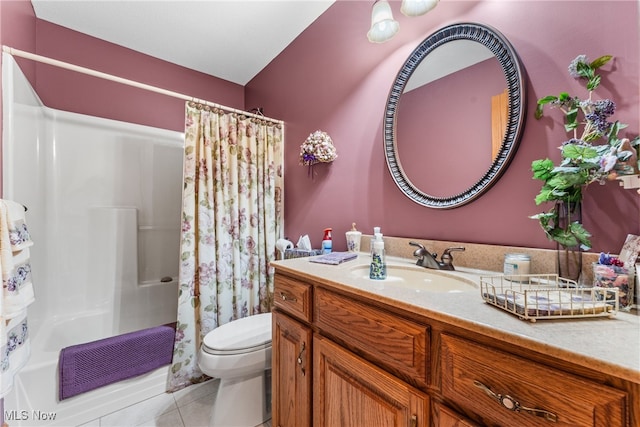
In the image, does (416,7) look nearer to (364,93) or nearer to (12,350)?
(364,93)

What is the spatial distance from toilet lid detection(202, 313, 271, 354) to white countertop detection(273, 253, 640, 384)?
864 millimetres

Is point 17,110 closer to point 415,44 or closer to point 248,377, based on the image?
point 248,377

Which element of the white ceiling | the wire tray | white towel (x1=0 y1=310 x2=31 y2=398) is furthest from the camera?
the white ceiling

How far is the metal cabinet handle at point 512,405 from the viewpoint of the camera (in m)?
0.46

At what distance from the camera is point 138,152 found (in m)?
2.26

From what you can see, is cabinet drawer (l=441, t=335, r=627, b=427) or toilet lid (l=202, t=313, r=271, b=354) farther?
toilet lid (l=202, t=313, r=271, b=354)

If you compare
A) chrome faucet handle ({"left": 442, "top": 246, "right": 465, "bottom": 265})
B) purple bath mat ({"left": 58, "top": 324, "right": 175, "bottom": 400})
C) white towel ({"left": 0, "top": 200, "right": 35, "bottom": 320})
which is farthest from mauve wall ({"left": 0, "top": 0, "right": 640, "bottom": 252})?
purple bath mat ({"left": 58, "top": 324, "right": 175, "bottom": 400})

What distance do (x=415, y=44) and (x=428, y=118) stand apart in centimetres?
39

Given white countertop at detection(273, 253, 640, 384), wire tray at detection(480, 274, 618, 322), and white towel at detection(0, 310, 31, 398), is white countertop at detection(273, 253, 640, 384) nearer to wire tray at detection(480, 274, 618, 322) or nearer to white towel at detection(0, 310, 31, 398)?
wire tray at detection(480, 274, 618, 322)

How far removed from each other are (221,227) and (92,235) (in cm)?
114

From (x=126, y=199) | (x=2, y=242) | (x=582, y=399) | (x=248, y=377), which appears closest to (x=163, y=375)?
(x=248, y=377)

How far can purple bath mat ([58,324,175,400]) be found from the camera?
1.44m

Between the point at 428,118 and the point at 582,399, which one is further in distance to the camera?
the point at 428,118

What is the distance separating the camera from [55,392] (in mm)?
1419
